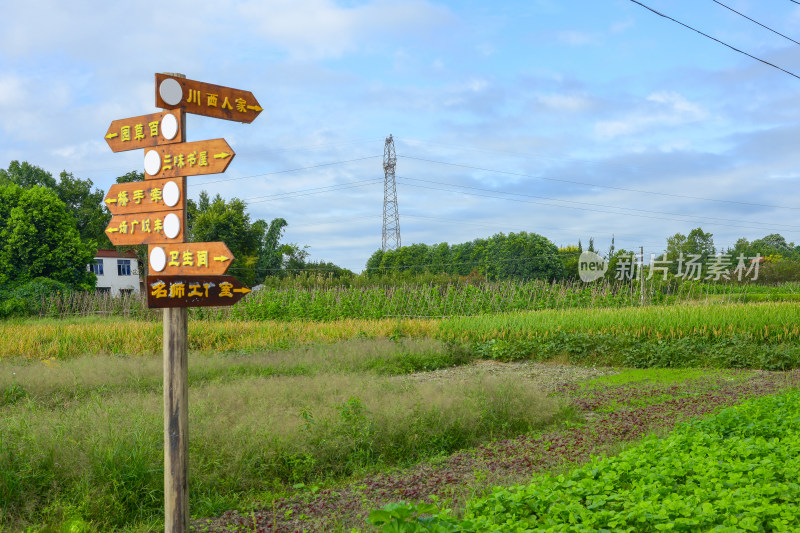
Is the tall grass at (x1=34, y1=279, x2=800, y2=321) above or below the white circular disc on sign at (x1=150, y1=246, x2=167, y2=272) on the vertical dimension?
below

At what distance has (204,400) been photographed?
23.1ft

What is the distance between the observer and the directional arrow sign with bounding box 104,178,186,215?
174 inches

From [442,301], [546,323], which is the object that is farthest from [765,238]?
[546,323]

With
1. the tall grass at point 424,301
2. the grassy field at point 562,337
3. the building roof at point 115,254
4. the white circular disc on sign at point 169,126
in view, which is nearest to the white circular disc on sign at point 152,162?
the white circular disc on sign at point 169,126

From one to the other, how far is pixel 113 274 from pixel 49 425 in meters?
43.1

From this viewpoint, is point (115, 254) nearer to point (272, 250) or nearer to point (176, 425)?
point (272, 250)

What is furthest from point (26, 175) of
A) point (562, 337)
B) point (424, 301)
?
point (562, 337)

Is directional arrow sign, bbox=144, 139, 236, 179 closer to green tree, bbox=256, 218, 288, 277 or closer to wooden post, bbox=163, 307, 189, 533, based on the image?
wooden post, bbox=163, 307, 189, 533

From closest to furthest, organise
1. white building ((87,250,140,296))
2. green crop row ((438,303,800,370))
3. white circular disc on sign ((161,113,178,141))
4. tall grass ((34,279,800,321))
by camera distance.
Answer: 1. white circular disc on sign ((161,113,178,141))
2. green crop row ((438,303,800,370))
3. tall grass ((34,279,800,321))
4. white building ((87,250,140,296))

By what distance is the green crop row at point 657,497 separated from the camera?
3381 millimetres

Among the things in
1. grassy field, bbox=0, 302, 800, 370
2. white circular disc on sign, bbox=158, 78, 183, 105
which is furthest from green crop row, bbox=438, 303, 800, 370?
white circular disc on sign, bbox=158, 78, 183, 105

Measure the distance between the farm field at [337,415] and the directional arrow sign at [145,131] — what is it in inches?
96.2

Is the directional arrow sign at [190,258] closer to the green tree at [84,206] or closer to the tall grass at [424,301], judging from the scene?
the tall grass at [424,301]

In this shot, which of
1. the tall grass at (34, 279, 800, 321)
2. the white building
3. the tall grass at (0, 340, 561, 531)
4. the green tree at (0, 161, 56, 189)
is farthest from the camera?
the white building
